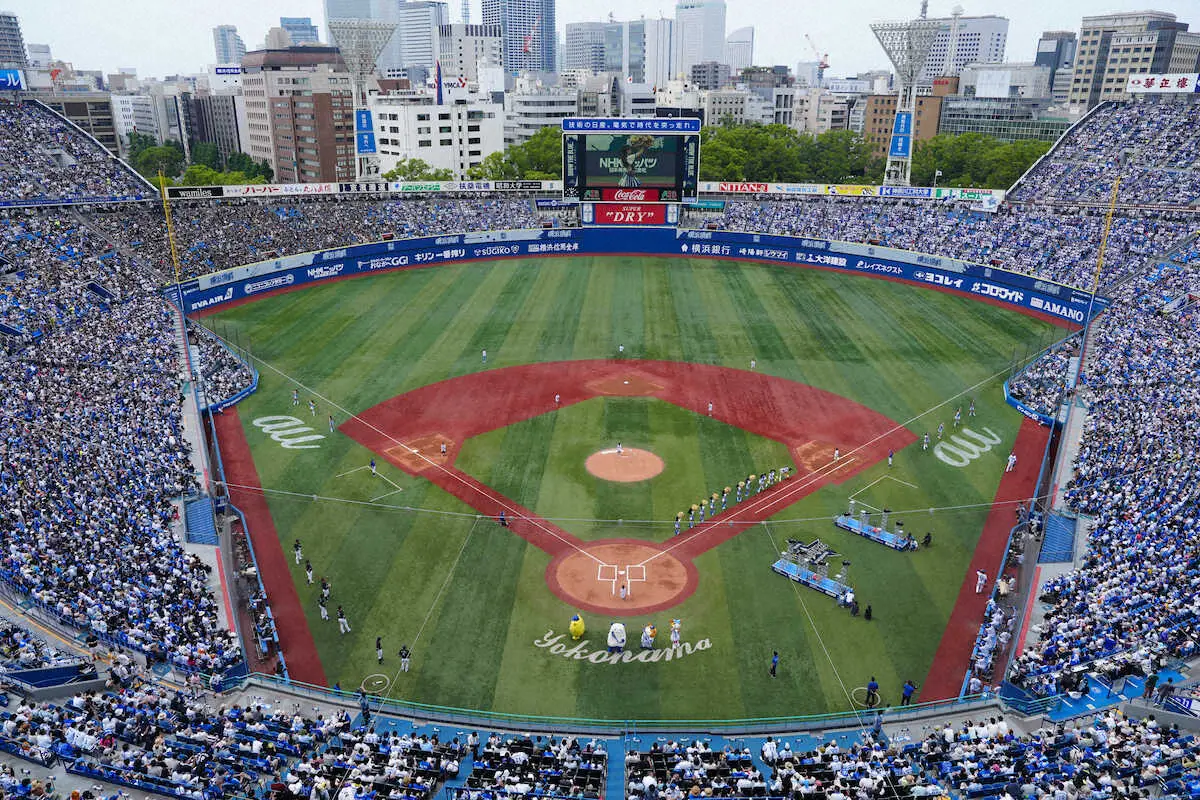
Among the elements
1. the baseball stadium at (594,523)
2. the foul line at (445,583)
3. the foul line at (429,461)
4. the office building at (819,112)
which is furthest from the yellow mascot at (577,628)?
the office building at (819,112)

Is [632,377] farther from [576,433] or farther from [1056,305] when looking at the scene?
[1056,305]

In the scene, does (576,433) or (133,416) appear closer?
(133,416)

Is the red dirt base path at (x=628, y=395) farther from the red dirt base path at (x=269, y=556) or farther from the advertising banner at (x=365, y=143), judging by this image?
the advertising banner at (x=365, y=143)

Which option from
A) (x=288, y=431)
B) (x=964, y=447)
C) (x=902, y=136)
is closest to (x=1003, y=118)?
(x=902, y=136)

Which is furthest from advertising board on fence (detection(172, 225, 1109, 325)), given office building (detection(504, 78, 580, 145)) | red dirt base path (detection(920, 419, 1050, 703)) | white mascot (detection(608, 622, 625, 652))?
office building (detection(504, 78, 580, 145))

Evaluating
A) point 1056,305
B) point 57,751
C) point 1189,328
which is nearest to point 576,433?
point 57,751

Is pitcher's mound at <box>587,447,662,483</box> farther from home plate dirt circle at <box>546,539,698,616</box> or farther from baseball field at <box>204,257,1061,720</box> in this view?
home plate dirt circle at <box>546,539,698,616</box>
